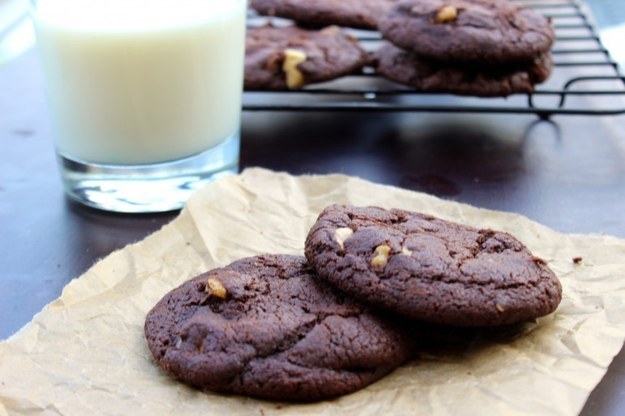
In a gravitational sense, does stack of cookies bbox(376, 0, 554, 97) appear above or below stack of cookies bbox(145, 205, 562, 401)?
above

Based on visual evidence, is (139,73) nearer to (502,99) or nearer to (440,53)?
(440,53)

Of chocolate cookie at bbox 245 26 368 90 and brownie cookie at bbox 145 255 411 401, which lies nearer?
brownie cookie at bbox 145 255 411 401

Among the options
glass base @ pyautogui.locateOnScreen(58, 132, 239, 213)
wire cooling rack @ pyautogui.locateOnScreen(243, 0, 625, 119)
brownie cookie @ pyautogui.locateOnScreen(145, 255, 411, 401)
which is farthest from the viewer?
wire cooling rack @ pyautogui.locateOnScreen(243, 0, 625, 119)

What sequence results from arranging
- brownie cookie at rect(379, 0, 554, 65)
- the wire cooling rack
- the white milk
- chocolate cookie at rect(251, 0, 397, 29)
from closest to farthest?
the white milk < brownie cookie at rect(379, 0, 554, 65) < the wire cooling rack < chocolate cookie at rect(251, 0, 397, 29)

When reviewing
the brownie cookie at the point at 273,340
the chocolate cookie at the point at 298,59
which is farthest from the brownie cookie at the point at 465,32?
the brownie cookie at the point at 273,340

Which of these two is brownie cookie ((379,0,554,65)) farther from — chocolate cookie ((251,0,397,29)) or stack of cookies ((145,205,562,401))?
stack of cookies ((145,205,562,401))

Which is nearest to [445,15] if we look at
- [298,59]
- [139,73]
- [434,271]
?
[298,59]

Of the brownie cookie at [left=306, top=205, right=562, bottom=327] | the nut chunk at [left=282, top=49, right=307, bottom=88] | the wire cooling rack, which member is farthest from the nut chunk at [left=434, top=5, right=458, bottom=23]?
the brownie cookie at [left=306, top=205, right=562, bottom=327]

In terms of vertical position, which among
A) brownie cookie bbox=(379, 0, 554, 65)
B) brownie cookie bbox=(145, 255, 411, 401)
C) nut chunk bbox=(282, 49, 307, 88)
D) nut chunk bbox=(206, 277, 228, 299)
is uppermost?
brownie cookie bbox=(379, 0, 554, 65)
